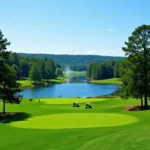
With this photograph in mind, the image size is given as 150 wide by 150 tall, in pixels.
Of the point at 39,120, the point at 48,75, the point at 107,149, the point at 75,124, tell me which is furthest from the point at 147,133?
the point at 48,75

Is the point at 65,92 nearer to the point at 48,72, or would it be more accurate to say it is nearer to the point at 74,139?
the point at 48,72

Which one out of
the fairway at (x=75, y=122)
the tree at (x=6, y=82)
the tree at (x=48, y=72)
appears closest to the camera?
the fairway at (x=75, y=122)

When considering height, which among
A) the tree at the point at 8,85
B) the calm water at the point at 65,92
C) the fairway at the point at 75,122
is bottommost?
the calm water at the point at 65,92

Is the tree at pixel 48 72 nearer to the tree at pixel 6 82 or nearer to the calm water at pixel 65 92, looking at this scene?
the calm water at pixel 65 92

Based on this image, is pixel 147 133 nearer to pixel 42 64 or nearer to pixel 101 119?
pixel 101 119

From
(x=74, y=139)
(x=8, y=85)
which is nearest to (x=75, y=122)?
(x=74, y=139)

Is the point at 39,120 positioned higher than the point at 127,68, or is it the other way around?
the point at 127,68

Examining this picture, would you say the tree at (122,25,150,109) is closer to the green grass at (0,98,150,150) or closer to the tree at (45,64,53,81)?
the green grass at (0,98,150,150)

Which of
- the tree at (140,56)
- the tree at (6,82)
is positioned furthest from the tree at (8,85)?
the tree at (140,56)

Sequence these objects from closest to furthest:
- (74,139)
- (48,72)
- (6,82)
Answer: (74,139)
(6,82)
(48,72)

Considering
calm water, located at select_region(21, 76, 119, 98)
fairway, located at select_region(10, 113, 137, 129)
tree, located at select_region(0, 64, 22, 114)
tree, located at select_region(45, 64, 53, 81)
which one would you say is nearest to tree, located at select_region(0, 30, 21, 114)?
tree, located at select_region(0, 64, 22, 114)

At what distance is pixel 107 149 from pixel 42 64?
556 ft

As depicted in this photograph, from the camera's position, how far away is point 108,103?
5778 cm

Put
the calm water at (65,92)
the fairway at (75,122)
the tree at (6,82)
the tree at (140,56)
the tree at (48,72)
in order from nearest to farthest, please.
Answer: the fairway at (75,122) → the tree at (6,82) → the tree at (140,56) → the calm water at (65,92) → the tree at (48,72)
